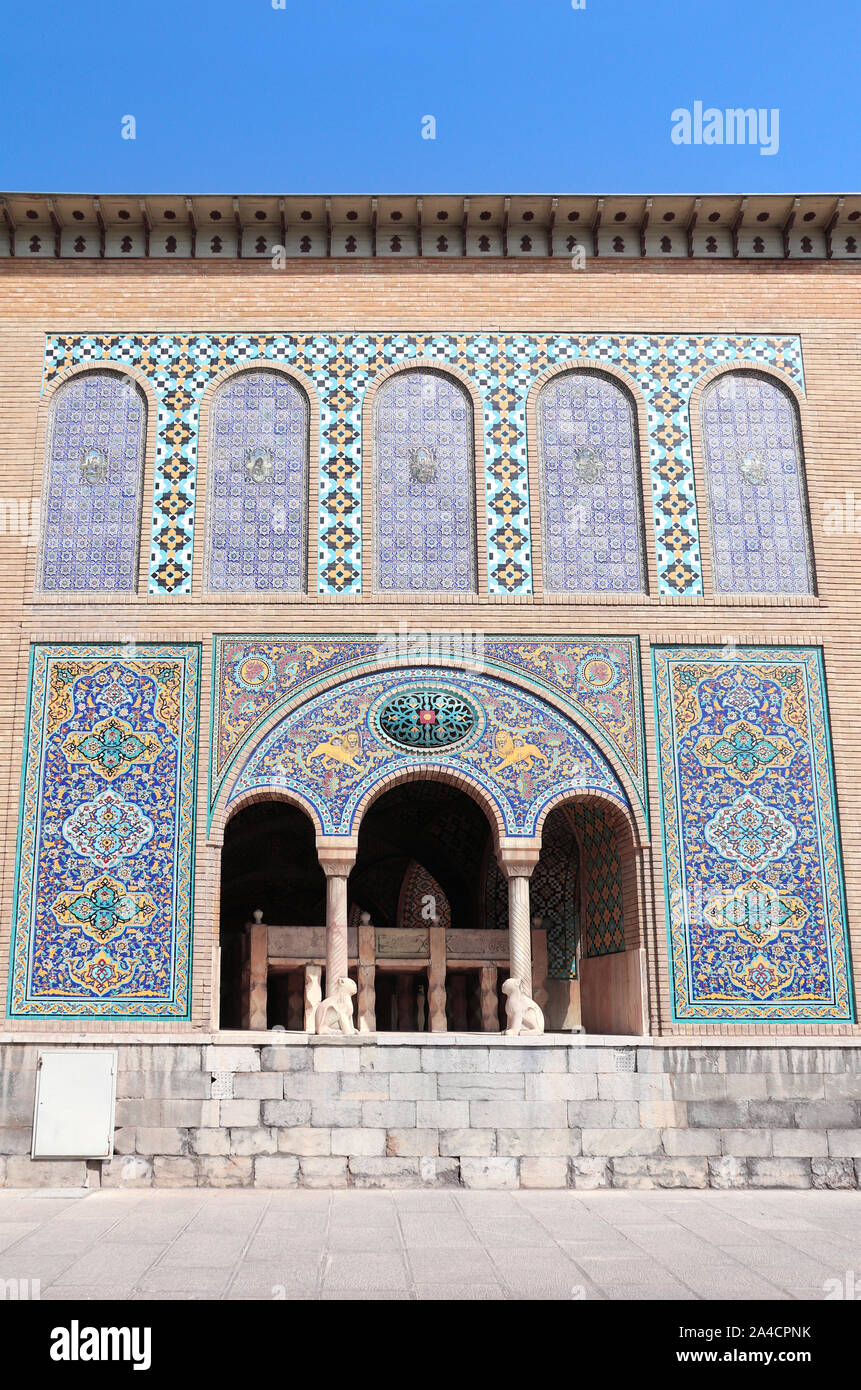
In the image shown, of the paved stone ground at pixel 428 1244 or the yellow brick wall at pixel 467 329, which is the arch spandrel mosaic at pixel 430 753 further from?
the paved stone ground at pixel 428 1244

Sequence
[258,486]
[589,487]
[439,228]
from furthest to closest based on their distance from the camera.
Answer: [439,228] → [589,487] → [258,486]

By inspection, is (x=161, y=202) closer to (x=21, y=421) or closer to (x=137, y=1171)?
(x=21, y=421)

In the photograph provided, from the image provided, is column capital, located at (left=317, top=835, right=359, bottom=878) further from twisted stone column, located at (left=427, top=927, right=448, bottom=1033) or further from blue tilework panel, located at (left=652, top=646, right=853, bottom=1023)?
blue tilework panel, located at (left=652, top=646, right=853, bottom=1023)

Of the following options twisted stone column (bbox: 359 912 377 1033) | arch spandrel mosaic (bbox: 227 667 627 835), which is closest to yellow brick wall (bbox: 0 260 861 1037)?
arch spandrel mosaic (bbox: 227 667 627 835)

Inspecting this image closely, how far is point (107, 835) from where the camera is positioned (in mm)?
11539

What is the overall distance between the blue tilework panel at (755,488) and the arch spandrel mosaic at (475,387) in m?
0.22

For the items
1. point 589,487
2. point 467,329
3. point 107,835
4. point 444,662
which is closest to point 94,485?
point 107,835

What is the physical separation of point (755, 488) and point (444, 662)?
11.2 ft

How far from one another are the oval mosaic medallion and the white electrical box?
3.55 m

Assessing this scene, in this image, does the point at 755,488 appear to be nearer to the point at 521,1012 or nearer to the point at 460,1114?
the point at 521,1012

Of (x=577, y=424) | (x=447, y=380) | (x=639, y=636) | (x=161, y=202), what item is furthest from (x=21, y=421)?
(x=639, y=636)

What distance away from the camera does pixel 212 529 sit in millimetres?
12391

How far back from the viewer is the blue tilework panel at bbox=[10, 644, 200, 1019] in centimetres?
1122

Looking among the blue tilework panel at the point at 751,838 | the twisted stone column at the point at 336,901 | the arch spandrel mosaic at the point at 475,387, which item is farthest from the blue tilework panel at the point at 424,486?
the twisted stone column at the point at 336,901
